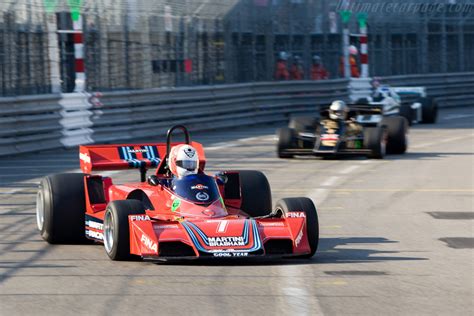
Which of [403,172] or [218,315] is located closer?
[218,315]

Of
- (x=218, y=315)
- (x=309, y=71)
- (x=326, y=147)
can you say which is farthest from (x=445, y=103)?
(x=218, y=315)

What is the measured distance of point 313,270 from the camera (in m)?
10.2

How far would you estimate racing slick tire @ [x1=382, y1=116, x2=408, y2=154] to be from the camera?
23438 millimetres

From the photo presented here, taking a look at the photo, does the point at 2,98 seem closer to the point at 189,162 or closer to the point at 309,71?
the point at 189,162

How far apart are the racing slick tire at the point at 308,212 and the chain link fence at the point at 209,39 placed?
45.3 ft

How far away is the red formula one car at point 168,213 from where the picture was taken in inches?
411

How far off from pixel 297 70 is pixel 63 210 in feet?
80.3

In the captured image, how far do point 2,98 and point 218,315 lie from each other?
1542cm

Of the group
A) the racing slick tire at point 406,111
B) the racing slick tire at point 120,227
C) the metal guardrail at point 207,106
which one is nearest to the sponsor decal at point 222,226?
the racing slick tire at point 120,227

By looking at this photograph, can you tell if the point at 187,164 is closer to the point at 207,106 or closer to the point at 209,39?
the point at 207,106

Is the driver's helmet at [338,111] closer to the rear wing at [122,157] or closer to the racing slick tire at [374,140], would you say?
the racing slick tire at [374,140]

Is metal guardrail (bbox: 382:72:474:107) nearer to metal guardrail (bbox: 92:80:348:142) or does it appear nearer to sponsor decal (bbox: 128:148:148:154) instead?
metal guardrail (bbox: 92:80:348:142)

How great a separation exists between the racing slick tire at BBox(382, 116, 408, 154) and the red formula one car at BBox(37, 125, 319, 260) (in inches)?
426

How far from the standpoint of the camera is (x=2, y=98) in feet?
75.0
